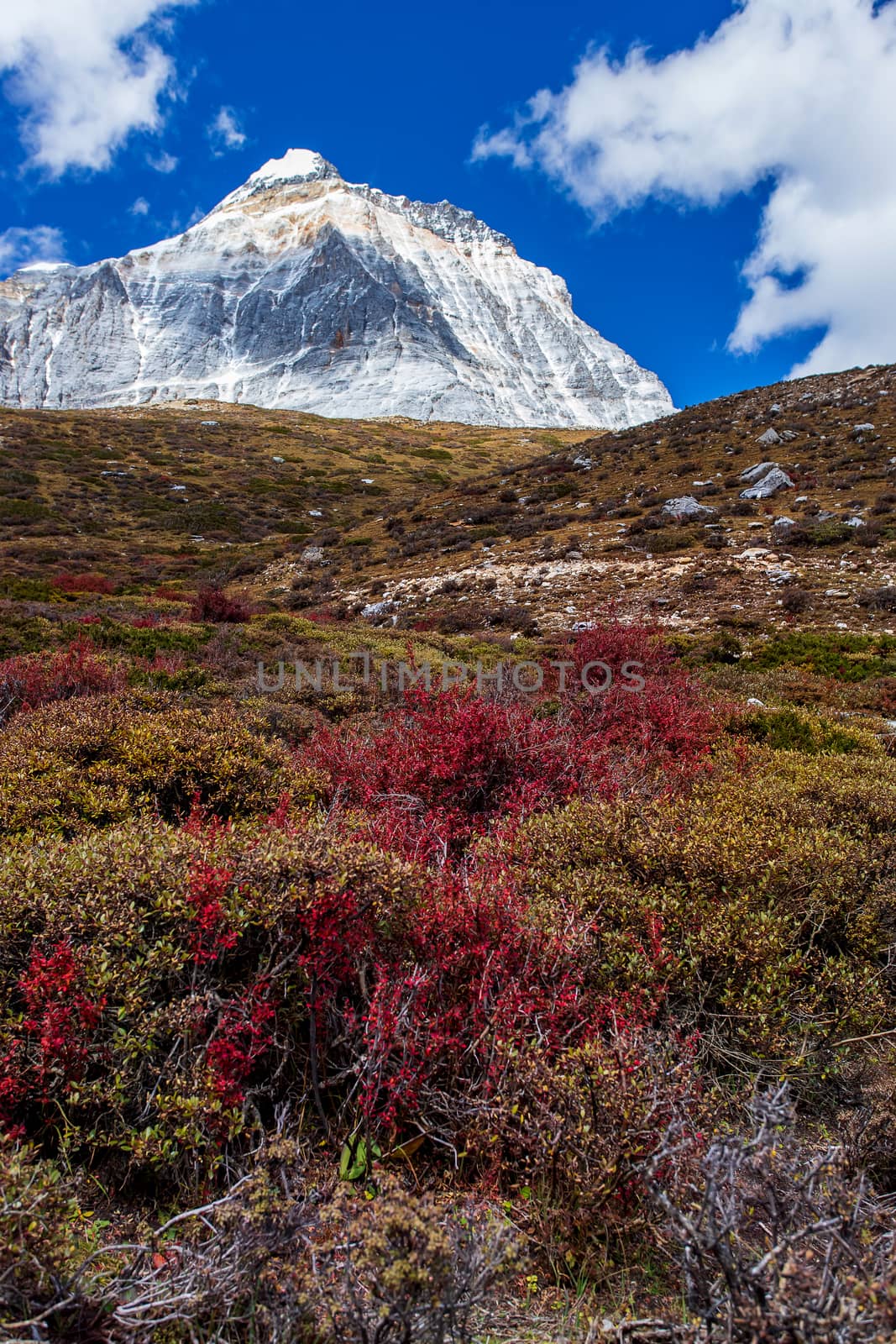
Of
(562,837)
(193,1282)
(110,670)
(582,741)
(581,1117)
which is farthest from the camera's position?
(110,670)

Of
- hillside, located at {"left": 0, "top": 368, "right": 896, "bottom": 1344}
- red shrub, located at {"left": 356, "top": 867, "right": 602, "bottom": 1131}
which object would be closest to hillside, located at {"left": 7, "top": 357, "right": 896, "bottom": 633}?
hillside, located at {"left": 0, "top": 368, "right": 896, "bottom": 1344}

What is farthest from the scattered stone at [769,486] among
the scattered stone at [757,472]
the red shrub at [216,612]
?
the red shrub at [216,612]

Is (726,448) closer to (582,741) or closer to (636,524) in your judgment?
(636,524)

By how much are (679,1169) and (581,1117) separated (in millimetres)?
321

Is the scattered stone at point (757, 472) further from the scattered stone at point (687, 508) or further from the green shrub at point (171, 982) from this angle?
the green shrub at point (171, 982)

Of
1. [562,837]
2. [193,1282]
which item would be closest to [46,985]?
[193,1282]

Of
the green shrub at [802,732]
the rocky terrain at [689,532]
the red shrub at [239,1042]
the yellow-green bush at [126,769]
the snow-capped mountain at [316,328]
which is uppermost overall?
the snow-capped mountain at [316,328]

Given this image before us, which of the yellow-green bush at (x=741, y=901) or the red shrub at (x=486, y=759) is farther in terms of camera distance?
the red shrub at (x=486, y=759)

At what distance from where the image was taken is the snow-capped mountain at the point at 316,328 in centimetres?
9969

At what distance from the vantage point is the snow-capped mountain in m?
A: 99.7

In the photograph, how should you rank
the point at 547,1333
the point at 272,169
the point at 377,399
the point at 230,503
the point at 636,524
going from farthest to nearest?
the point at 272,169 < the point at 377,399 < the point at 230,503 < the point at 636,524 < the point at 547,1333

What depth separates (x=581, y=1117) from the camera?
2.16 meters

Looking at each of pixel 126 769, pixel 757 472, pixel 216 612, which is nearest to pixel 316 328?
pixel 757 472

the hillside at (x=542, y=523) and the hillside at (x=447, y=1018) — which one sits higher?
the hillside at (x=542, y=523)
